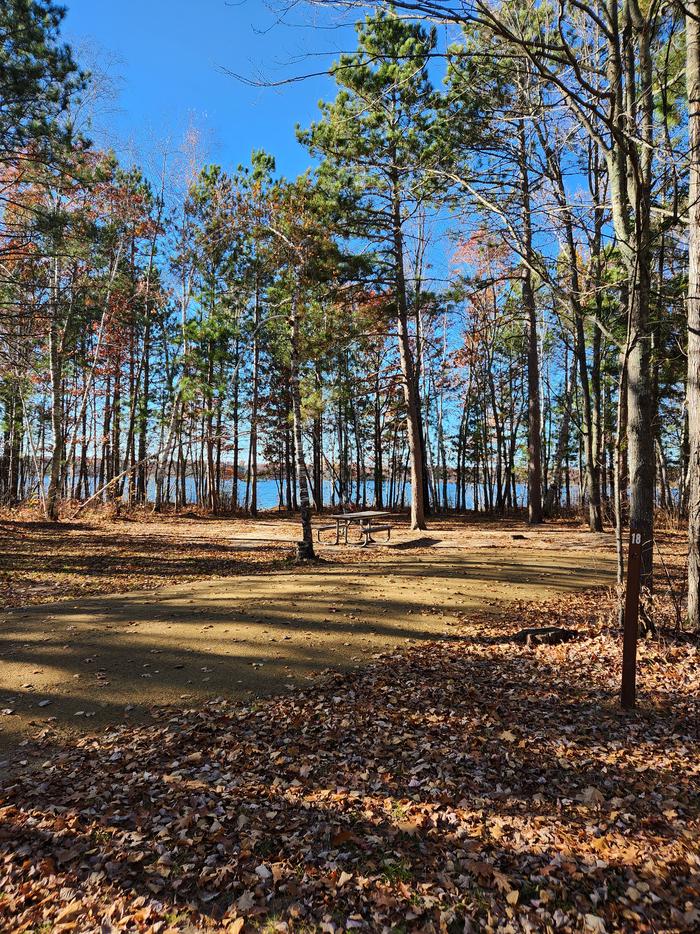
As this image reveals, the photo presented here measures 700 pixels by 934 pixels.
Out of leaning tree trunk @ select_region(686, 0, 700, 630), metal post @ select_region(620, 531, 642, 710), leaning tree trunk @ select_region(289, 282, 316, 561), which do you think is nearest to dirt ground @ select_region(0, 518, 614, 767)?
leaning tree trunk @ select_region(289, 282, 316, 561)

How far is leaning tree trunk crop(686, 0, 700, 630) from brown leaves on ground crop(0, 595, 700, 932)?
1069mm

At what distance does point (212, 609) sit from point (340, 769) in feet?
12.9

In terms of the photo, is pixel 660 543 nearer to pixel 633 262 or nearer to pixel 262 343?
pixel 633 262

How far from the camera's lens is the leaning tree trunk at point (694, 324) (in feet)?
16.8

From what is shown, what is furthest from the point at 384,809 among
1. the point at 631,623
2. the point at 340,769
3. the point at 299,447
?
the point at 299,447

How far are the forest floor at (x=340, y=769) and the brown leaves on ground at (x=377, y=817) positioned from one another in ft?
0.04

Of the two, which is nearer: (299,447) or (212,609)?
(212,609)

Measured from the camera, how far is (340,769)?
11.3 ft

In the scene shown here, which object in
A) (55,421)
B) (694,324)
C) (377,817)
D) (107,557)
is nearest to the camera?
(377,817)

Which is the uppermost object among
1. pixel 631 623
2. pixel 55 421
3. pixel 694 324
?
pixel 55 421

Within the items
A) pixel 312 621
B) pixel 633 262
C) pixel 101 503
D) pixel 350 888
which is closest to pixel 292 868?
pixel 350 888

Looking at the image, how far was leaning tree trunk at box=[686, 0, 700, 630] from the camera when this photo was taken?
16.8ft

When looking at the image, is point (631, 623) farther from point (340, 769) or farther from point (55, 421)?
point (55, 421)

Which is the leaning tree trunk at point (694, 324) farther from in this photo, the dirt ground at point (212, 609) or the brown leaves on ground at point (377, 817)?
the dirt ground at point (212, 609)
